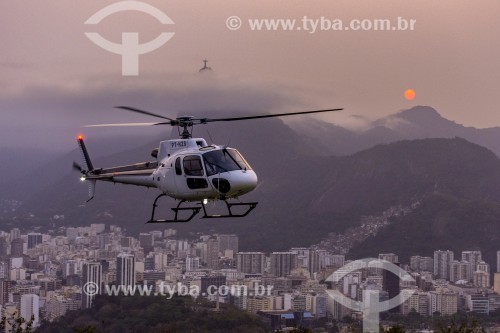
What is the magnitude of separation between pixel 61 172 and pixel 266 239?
3816 cm

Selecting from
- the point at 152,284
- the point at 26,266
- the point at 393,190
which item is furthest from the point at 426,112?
the point at 152,284

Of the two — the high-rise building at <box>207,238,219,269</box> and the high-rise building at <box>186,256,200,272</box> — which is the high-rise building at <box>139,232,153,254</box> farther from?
the high-rise building at <box>186,256,200,272</box>

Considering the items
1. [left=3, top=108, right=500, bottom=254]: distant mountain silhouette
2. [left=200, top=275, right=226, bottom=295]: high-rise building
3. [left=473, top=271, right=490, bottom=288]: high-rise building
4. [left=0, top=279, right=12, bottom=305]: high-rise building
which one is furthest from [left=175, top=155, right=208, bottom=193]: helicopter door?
[left=3, top=108, right=500, bottom=254]: distant mountain silhouette

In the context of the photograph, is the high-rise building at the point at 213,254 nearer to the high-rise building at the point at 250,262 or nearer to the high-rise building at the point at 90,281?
the high-rise building at the point at 250,262

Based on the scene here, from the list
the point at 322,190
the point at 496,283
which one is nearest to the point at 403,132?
the point at 322,190

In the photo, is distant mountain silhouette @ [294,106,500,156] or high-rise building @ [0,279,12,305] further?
distant mountain silhouette @ [294,106,500,156]

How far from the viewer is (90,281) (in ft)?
247

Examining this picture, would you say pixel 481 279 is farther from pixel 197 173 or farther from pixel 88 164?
pixel 197 173

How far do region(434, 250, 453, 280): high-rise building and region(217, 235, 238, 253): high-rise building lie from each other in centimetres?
1507

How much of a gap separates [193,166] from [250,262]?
70.6m

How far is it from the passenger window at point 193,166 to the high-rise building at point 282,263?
216 ft

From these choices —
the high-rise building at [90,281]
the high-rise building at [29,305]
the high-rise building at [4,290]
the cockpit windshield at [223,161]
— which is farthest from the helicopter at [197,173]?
the high-rise building at [4,290]

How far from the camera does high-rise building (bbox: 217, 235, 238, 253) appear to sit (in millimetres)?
92188

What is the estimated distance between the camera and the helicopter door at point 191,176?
1551 cm
